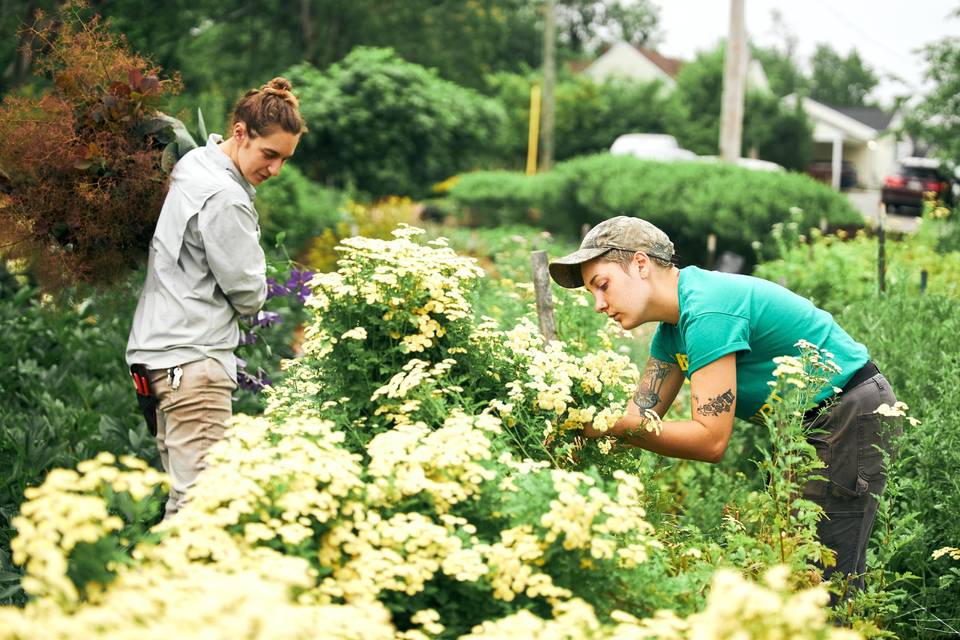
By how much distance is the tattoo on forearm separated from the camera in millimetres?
3174

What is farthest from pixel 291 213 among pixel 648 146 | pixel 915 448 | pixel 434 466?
pixel 648 146

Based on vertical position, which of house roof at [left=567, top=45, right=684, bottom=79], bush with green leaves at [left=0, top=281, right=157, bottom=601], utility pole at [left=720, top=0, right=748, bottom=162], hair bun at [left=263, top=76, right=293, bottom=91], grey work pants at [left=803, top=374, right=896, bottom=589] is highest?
house roof at [left=567, top=45, right=684, bottom=79]

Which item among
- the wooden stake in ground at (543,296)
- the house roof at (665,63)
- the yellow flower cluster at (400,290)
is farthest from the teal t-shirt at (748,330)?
the house roof at (665,63)

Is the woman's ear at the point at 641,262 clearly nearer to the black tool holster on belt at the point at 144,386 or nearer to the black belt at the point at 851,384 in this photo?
the black belt at the point at 851,384

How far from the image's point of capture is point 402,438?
2658mm

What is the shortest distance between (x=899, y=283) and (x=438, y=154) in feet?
53.8

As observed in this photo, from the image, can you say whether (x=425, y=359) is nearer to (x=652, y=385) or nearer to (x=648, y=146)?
(x=652, y=385)

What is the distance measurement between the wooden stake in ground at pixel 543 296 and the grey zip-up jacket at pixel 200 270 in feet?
4.14

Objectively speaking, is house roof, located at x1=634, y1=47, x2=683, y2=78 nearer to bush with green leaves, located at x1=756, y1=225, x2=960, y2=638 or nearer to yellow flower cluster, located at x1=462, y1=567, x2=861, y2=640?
bush with green leaves, located at x1=756, y1=225, x2=960, y2=638

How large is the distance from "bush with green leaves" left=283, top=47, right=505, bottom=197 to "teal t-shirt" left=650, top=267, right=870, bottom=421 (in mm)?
16554

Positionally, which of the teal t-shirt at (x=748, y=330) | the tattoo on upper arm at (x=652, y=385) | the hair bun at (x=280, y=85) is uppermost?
the hair bun at (x=280, y=85)

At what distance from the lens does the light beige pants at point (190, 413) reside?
12.0 ft

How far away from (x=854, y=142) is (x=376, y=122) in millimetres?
44918

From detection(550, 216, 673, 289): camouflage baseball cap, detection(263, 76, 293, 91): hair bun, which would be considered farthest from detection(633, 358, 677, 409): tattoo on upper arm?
detection(263, 76, 293, 91): hair bun
